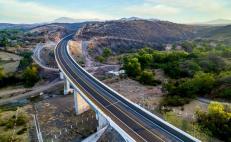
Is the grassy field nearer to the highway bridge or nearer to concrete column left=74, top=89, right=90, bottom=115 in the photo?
the highway bridge

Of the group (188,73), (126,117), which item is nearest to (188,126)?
(126,117)

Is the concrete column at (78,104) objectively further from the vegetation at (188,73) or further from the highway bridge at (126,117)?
the vegetation at (188,73)

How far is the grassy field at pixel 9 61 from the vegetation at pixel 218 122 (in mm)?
99510

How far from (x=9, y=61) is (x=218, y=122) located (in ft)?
401

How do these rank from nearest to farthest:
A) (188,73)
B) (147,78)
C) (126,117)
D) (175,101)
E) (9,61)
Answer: (126,117) → (175,101) → (188,73) → (147,78) → (9,61)

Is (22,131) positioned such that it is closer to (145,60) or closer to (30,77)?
(30,77)

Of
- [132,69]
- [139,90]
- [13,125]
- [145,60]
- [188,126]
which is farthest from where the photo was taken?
[145,60]

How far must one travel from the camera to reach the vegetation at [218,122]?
1986 inches

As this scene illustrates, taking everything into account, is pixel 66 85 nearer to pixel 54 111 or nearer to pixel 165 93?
pixel 54 111

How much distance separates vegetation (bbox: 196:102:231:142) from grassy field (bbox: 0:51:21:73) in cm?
9951

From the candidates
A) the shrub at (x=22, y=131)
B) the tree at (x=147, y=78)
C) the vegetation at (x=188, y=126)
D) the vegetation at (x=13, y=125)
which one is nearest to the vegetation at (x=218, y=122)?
the vegetation at (x=188, y=126)

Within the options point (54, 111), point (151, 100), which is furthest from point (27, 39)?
point (151, 100)

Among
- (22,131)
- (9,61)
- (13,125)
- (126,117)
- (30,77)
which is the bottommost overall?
(13,125)

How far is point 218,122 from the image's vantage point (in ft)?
171
